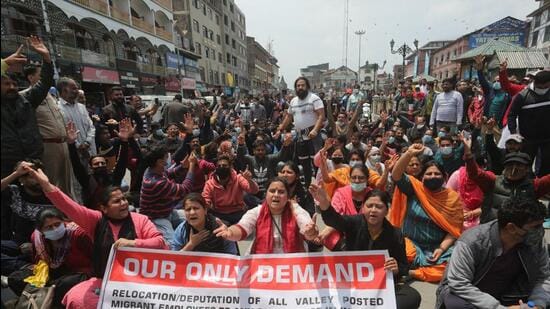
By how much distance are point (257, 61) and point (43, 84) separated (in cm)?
6743

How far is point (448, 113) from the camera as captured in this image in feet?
21.1

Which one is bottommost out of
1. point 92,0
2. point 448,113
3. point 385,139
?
point 385,139

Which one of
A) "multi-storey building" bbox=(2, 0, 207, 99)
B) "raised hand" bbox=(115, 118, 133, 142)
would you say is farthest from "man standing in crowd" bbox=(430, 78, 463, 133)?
"multi-storey building" bbox=(2, 0, 207, 99)

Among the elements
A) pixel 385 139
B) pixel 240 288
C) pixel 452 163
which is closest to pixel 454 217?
pixel 452 163

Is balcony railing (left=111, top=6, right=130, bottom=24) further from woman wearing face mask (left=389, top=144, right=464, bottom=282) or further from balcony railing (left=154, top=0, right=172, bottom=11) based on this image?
woman wearing face mask (left=389, top=144, right=464, bottom=282)

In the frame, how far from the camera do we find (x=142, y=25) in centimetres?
2289

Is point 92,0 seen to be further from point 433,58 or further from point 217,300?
point 433,58

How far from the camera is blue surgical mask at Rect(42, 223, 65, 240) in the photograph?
262 centimetres

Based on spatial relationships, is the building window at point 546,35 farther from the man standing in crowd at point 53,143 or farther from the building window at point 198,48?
the man standing in crowd at point 53,143

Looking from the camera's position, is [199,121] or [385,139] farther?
[199,121]

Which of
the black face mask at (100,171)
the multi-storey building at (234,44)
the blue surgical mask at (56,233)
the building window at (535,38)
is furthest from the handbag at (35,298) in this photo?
the multi-storey building at (234,44)

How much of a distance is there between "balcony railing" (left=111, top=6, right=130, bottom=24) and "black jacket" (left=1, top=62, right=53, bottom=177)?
760 inches

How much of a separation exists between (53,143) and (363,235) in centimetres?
356

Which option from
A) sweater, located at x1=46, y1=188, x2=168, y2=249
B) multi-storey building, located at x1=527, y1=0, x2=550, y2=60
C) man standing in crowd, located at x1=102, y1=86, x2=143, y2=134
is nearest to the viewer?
sweater, located at x1=46, y1=188, x2=168, y2=249
